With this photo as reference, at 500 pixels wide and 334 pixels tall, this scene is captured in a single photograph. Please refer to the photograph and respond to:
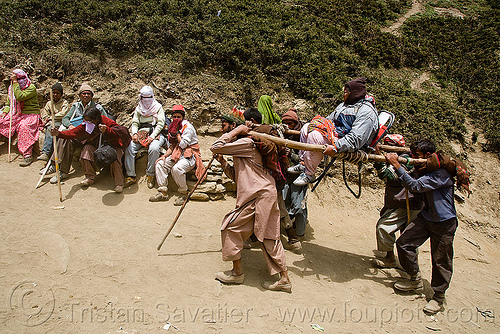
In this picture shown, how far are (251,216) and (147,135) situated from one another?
354cm

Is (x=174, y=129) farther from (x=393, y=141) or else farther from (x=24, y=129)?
(x=393, y=141)

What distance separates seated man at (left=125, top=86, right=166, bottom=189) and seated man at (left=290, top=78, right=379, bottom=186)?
3122 mm

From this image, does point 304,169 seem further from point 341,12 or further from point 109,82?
point 341,12

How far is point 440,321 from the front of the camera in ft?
12.7

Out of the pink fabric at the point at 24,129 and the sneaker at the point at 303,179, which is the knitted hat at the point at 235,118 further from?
the pink fabric at the point at 24,129

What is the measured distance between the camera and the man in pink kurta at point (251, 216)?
3757 mm

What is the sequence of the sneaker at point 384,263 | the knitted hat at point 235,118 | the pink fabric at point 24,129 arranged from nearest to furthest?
the knitted hat at point 235,118
the sneaker at point 384,263
the pink fabric at point 24,129

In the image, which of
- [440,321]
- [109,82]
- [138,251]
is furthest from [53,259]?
[109,82]

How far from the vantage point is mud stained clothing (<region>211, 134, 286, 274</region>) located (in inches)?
148

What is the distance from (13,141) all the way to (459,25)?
17.1 metres

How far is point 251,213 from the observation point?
3787 millimetres

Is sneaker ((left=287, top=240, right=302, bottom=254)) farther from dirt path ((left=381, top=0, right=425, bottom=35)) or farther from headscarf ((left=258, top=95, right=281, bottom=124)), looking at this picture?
dirt path ((left=381, top=0, right=425, bottom=35))

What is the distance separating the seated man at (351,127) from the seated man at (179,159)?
7.70 feet

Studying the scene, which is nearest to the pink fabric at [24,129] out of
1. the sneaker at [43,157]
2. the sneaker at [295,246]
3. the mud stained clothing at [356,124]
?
the sneaker at [43,157]
